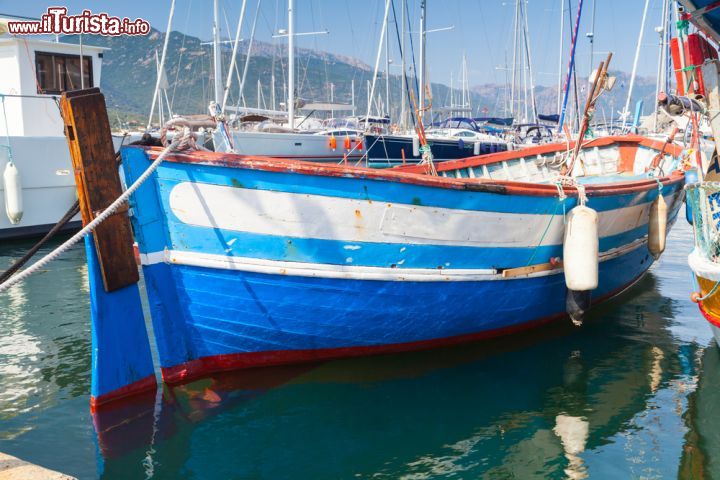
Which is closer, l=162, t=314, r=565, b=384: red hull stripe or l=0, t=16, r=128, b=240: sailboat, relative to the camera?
l=162, t=314, r=565, b=384: red hull stripe

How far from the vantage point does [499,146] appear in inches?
1072

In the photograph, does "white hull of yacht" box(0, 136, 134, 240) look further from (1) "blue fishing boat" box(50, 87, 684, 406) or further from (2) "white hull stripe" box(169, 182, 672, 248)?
(2) "white hull stripe" box(169, 182, 672, 248)

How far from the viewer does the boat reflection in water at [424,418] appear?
431 cm

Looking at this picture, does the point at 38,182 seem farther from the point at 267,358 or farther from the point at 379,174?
the point at 379,174

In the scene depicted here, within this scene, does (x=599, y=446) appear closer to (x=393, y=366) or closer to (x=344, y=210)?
(x=393, y=366)

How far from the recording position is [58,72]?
14.2m

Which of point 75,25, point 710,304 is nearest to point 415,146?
point 75,25

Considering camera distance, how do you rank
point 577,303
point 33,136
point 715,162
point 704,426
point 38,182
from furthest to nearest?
1. point 38,182
2. point 33,136
3. point 577,303
4. point 715,162
5. point 704,426

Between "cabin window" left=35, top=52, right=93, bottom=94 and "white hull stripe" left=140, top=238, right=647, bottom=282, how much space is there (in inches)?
408

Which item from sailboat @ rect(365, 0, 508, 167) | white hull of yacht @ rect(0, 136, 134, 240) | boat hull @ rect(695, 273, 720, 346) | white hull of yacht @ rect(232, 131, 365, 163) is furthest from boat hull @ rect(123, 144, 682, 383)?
sailboat @ rect(365, 0, 508, 167)

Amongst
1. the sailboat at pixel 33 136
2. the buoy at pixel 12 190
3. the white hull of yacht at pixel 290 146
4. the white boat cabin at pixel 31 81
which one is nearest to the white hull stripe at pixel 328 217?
the buoy at pixel 12 190

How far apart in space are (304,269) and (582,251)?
2472 millimetres

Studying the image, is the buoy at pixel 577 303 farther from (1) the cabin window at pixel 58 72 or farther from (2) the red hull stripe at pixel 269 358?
(1) the cabin window at pixel 58 72

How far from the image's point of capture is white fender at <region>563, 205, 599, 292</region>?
228 inches
